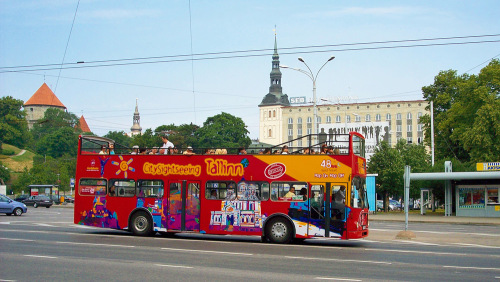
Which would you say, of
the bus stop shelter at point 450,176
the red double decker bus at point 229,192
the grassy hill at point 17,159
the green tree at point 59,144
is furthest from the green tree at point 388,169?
the green tree at point 59,144

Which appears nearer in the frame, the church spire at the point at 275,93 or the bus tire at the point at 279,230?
the bus tire at the point at 279,230

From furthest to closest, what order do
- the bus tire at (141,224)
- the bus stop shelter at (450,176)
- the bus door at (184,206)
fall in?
the bus stop shelter at (450,176), the bus tire at (141,224), the bus door at (184,206)

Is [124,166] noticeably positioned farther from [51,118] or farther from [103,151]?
[51,118]

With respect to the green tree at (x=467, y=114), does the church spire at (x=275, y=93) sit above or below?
above

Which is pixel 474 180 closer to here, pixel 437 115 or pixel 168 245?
pixel 437 115

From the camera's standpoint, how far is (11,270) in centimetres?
1255

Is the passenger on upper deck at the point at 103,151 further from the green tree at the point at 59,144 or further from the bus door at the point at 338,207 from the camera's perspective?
the green tree at the point at 59,144

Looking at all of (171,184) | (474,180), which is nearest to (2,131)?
(474,180)

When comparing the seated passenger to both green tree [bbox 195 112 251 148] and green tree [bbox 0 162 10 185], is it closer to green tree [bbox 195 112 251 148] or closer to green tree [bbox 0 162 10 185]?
green tree [bbox 195 112 251 148]

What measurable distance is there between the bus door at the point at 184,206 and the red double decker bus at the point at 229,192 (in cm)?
4

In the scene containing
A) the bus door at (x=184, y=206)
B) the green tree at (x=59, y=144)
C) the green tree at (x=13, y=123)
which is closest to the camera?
the bus door at (x=184, y=206)

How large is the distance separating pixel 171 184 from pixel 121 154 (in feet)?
8.10

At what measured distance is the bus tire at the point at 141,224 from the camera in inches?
859

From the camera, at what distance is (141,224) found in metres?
22.0
